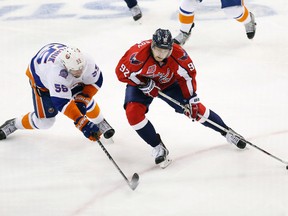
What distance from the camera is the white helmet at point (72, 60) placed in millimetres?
2977

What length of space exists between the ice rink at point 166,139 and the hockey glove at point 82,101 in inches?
12.4

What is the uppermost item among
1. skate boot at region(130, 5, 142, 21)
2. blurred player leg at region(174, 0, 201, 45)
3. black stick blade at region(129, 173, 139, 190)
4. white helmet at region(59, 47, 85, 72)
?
white helmet at region(59, 47, 85, 72)

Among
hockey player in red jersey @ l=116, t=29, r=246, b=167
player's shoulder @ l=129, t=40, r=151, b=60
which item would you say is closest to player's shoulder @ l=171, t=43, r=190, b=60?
hockey player in red jersey @ l=116, t=29, r=246, b=167

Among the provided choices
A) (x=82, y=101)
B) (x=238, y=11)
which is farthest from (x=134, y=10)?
(x=82, y=101)

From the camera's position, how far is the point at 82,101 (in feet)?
10.6

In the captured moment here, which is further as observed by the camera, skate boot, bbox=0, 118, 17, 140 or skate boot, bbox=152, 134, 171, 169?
skate boot, bbox=0, 118, 17, 140

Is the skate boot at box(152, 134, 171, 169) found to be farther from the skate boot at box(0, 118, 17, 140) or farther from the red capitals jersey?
the skate boot at box(0, 118, 17, 140)

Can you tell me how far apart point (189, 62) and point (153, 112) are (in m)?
0.86

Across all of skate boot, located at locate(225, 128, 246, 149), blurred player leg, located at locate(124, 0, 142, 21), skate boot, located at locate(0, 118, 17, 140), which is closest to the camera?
skate boot, located at locate(225, 128, 246, 149)

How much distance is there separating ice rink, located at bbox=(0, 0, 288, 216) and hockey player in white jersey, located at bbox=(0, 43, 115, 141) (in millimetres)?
168

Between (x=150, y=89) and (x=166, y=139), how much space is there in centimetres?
50

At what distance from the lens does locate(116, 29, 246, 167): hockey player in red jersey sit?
3051 mm

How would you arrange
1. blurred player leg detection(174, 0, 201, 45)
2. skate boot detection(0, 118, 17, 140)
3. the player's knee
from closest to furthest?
the player's knee < skate boot detection(0, 118, 17, 140) < blurred player leg detection(174, 0, 201, 45)

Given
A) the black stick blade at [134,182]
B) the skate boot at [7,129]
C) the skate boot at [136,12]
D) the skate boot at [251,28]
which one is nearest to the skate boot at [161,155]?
the black stick blade at [134,182]
